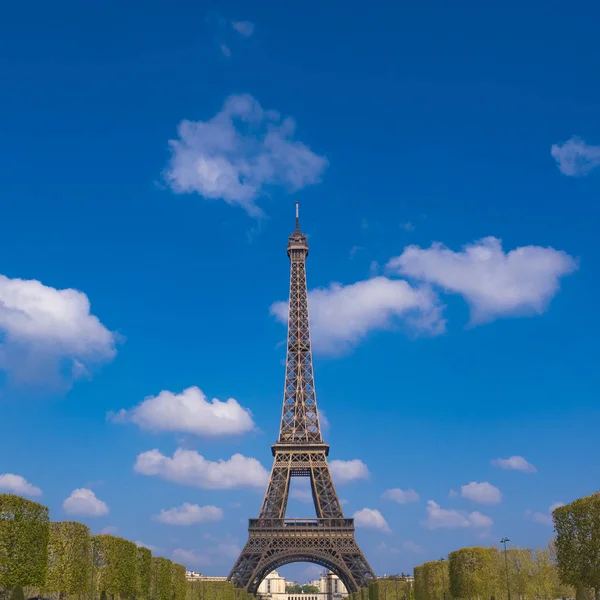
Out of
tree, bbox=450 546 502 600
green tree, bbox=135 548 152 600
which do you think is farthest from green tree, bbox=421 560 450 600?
green tree, bbox=135 548 152 600

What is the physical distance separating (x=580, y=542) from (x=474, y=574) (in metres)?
17.7

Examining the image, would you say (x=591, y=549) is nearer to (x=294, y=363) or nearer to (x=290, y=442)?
(x=290, y=442)

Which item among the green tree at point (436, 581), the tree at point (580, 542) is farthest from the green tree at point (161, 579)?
the tree at point (580, 542)

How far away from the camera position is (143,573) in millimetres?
58562

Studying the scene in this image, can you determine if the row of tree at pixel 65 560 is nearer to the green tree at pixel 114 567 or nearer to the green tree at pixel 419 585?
the green tree at pixel 114 567

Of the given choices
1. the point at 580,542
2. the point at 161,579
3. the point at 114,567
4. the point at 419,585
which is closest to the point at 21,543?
the point at 114,567

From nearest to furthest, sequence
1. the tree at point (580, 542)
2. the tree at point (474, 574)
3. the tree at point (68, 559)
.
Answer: the tree at point (580, 542) < the tree at point (68, 559) < the tree at point (474, 574)

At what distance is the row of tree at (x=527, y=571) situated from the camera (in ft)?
141

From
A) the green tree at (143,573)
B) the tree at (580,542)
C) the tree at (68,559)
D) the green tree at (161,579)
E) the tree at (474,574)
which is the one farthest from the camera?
the green tree at (161,579)

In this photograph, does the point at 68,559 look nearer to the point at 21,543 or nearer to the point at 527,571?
the point at 21,543

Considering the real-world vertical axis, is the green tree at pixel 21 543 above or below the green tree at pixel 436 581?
above

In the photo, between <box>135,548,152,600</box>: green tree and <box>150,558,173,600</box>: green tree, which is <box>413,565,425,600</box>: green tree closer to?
<box>150,558,173,600</box>: green tree

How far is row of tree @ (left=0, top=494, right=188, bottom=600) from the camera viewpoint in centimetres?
3959

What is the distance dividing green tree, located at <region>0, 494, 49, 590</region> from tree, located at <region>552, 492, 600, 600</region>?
3247 cm
